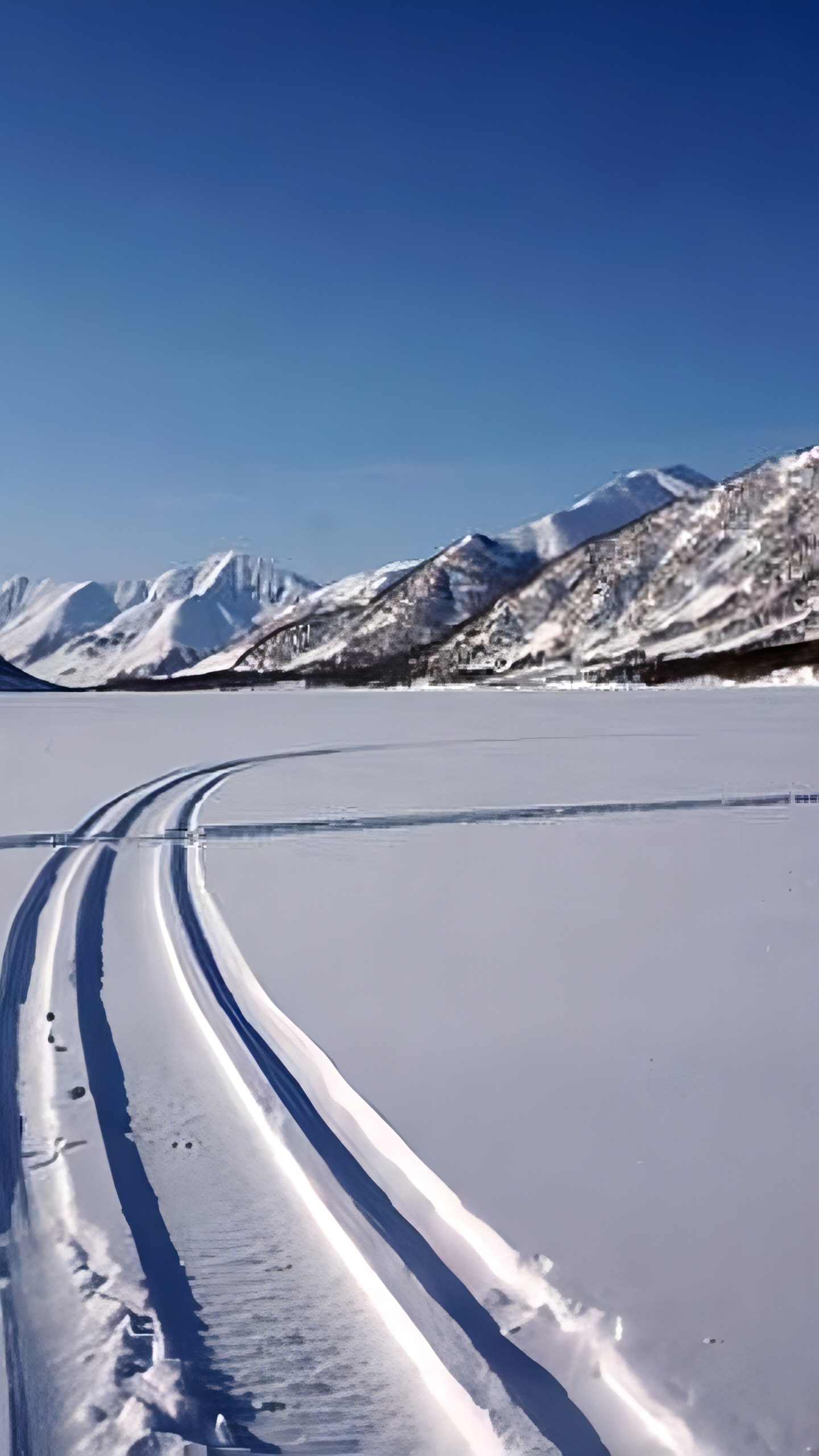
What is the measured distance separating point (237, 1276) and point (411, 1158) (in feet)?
3.43

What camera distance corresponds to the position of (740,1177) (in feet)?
13.2

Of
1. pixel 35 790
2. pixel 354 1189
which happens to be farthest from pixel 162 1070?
pixel 35 790

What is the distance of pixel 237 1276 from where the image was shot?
3346 mm

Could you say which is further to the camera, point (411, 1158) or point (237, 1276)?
point (411, 1158)

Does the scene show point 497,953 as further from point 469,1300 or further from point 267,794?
point 267,794

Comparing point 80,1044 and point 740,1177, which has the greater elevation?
point 80,1044

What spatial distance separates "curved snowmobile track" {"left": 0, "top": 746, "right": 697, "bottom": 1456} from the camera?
2.75m

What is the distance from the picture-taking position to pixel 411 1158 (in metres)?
4.23

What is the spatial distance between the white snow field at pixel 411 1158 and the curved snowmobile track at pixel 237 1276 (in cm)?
1

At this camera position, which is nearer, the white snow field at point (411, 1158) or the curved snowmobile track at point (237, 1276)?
the curved snowmobile track at point (237, 1276)

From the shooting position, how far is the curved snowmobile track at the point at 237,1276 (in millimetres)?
2746

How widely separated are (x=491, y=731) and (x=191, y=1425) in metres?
35.7

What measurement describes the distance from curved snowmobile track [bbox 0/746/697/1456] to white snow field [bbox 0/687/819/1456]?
1 cm

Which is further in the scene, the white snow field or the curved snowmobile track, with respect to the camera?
the white snow field
